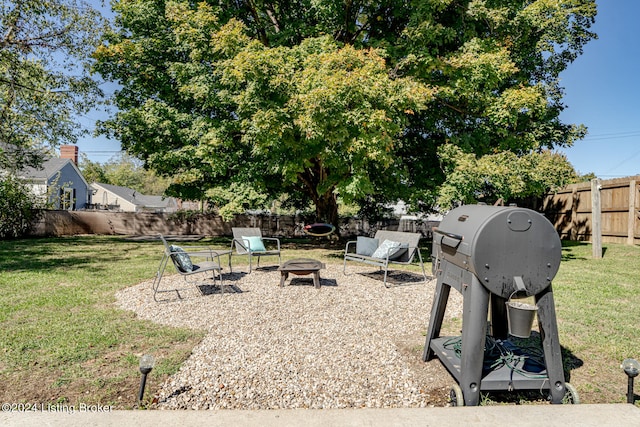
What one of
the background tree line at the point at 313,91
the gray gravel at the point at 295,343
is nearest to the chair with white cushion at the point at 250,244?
the gray gravel at the point at 295,343

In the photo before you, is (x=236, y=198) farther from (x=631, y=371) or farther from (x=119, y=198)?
(x=119, y=198)

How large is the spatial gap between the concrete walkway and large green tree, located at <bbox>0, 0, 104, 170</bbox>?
1467 cm

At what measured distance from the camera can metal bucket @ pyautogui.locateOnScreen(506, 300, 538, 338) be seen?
2.22m

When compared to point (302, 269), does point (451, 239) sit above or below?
above

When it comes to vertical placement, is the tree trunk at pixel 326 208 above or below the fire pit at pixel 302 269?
above

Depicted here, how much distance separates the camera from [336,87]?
7.62 meters

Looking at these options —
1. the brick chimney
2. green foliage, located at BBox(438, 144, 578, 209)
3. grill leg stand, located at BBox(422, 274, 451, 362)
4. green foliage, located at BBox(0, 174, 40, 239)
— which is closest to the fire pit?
grill leg stand, located at BBox(422, 274, 451, 362)

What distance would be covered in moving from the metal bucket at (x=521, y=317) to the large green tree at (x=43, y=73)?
1604 centimetres

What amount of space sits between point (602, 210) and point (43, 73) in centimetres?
1993

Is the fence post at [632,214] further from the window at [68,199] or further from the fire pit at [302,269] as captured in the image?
the window at [68,199]

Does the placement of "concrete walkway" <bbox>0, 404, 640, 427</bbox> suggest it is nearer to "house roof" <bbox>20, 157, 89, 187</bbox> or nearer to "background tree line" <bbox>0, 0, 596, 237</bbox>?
"background tree line" <bbox>0, 0, 596, 237</bbox>

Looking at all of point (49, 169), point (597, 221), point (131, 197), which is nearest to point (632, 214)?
point (597, 221)

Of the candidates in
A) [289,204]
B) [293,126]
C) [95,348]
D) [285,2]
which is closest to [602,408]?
[95,348]

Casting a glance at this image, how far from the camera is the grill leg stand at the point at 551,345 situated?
237 cm
